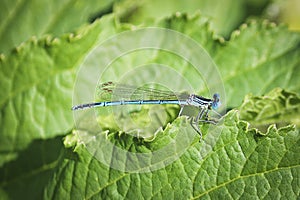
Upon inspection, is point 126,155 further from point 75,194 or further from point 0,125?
point 0,125

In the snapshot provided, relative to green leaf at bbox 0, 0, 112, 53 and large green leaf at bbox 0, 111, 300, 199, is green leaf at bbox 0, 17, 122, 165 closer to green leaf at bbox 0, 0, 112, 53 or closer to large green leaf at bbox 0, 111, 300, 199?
green leaf at bbox 0, 0, 112, 53

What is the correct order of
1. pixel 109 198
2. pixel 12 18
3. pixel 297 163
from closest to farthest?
1. pixel 297 163
2. pixel 109 198
3. pixel 12 18

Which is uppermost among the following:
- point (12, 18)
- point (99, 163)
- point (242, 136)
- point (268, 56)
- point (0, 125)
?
point (12, 18)

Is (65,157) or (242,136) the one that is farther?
(65,157)

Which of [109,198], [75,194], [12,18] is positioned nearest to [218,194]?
[109,198]

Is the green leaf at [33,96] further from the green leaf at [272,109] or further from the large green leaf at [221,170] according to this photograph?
the green leaf at [272,109]

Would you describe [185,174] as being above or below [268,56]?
below
